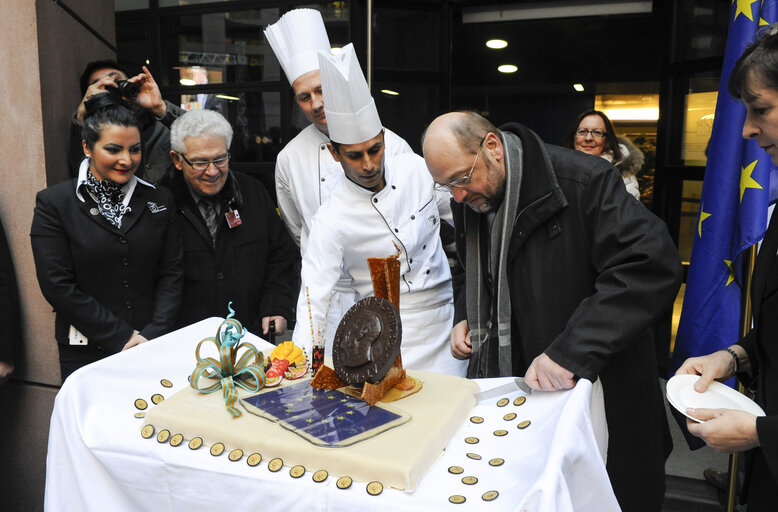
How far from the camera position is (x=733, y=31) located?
234 cm

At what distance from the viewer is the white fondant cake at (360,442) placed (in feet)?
3.80

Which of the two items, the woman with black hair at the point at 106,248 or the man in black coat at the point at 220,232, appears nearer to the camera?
the woman with black hair at the point at 106,248

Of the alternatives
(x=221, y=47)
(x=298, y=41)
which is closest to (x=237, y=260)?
(x=298, y=41)

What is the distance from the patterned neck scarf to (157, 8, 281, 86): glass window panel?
9.27ft

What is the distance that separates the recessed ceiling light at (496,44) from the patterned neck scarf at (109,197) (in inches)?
169

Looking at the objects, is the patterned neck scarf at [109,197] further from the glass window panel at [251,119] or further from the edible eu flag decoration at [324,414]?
the glass window panel at [251,119]

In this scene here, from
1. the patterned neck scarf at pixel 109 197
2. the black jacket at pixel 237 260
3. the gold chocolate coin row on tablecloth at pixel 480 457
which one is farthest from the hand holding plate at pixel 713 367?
the patterned neck scarf at pixel 109 197

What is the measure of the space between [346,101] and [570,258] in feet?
2.74

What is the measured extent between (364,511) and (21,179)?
7.23 ft

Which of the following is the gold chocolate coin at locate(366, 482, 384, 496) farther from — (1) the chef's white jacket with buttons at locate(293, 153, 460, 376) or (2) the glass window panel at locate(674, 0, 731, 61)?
(2) the glass window panel at locate(674, 0, 731, 61)

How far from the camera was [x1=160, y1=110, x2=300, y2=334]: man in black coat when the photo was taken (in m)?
2.29

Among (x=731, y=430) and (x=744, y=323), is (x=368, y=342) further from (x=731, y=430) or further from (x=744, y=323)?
(x=744, y=323)

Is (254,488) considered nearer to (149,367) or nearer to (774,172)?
(149,367)

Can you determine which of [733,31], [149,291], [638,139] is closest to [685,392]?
[733,31]
